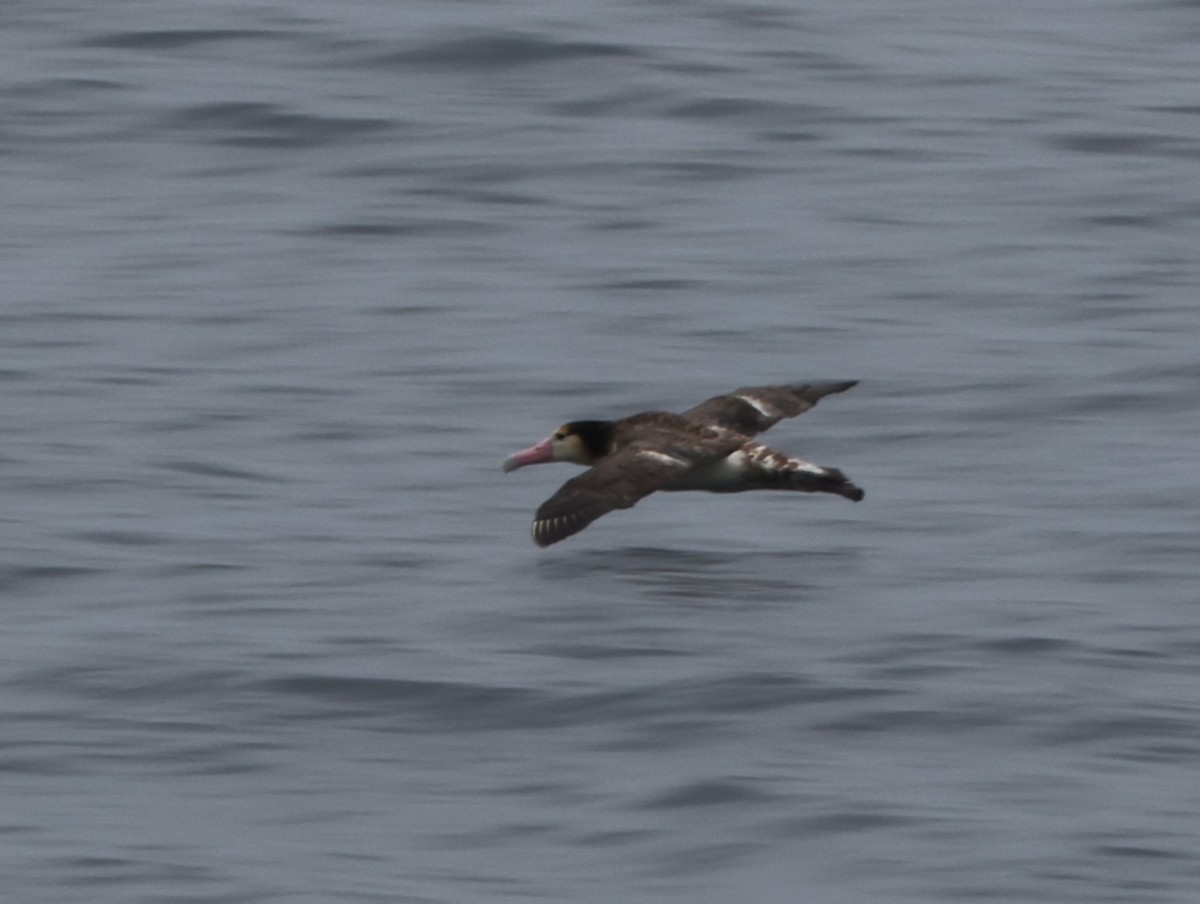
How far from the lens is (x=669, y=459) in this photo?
42.3 feet

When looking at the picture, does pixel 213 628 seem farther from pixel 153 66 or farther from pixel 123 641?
pixel 153 66

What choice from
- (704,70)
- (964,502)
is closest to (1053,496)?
(964,502)

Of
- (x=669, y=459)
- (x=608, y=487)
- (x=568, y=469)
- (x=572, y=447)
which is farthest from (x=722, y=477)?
(x=568, y=469)

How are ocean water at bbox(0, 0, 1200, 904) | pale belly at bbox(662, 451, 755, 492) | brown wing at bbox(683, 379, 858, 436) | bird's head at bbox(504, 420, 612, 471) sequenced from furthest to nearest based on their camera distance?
brown wing at bbox(683, 379, 858, 436), bird's head at bbox(504, 420, 612, 471), pale belly at bbox(662, 451, 755, 492), ocean water at bbox(0, 0, 1200, 904)

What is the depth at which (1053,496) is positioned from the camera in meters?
13.3

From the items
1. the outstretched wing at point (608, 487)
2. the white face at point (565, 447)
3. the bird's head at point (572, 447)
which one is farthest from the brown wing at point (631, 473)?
the white face at point (565, 447)

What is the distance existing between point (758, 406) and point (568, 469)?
1.60 meters

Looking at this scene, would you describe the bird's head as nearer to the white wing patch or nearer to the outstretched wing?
the outstretched wing

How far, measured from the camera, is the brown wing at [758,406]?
13688mm

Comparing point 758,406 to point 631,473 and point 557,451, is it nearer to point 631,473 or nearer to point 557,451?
point 557,451

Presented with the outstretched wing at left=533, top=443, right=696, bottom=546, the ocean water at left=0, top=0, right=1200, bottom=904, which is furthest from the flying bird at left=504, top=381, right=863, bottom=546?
the ocean water at left=0, top=0, right=1200, bottom=904

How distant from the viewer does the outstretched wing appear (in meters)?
12.3

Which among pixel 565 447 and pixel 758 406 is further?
pixel 758 406

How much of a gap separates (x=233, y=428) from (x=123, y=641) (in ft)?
11.8
